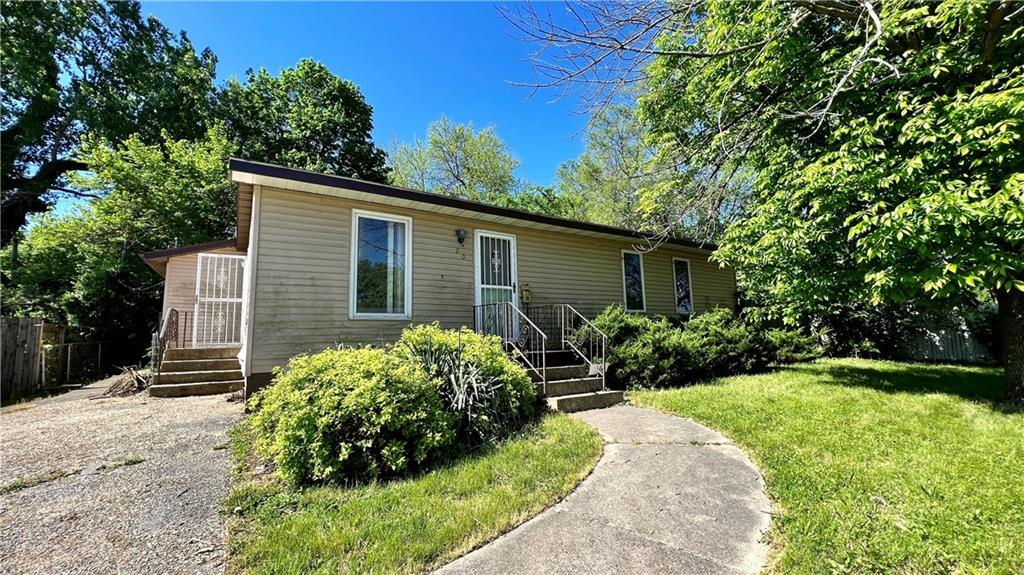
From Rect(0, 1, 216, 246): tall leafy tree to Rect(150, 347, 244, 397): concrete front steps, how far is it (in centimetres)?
1386

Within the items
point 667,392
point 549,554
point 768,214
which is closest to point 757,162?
point 768,214

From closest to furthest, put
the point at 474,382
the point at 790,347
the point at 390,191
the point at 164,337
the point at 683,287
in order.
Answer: the point at 474,382, the point at 390,191, the point at 164,337, the point at 790,347, the point at 683,287

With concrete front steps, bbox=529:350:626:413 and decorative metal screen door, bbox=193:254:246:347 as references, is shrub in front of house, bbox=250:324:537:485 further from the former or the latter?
decorative metal screen door, bbox=193:254:246:347

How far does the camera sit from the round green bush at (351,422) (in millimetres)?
3221

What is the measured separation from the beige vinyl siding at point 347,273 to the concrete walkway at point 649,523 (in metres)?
4.11

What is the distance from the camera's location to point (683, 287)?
37.4 ft

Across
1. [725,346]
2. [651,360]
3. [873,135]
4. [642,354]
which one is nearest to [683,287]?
[725,346]

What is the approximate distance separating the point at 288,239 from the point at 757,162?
8144 mm

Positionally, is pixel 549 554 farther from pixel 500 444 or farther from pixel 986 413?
pixel 986 413

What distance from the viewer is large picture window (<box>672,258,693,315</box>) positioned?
36.8 feet

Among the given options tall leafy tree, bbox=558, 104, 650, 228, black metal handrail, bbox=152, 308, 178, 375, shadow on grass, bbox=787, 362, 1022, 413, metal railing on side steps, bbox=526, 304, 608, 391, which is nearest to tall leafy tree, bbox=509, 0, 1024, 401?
shadow on grass, bbox=787, 362, 1022, 413

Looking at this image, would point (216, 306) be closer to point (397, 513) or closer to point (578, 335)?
point (578, 335)

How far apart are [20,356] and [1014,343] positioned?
16800mm

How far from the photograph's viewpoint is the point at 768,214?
6.44 metres
